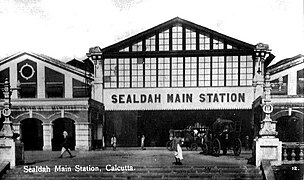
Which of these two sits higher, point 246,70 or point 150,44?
point 150,44

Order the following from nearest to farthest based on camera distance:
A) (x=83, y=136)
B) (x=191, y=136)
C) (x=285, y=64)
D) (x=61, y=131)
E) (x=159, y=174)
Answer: (x=159, y=174) → (x=285, y=64) → (x=83, y=136) → (x=61, y=131) → (x=191, y=136)

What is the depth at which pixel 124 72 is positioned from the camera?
41.6ft

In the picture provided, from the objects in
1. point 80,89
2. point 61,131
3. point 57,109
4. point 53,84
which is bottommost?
point 61,131

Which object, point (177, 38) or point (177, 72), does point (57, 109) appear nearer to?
point (177, 72)

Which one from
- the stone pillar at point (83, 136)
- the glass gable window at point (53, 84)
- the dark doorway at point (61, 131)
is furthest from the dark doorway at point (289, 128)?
the glass gable window at point (53, 84)

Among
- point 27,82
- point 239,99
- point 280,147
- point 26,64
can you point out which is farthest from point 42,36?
point 239,99

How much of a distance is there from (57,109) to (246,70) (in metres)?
5.72

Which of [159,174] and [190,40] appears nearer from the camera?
[159,174]

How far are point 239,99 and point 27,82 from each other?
5.68 metres

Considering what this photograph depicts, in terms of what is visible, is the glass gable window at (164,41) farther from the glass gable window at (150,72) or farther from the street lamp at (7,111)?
the street lamp at (7,111)

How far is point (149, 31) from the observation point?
10.5m

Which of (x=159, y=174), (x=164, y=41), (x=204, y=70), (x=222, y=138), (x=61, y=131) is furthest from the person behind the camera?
(x=61, y=131)

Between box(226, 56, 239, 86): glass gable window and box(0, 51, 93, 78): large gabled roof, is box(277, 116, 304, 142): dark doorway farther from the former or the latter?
box(0, 51, 93, 78): large gabled roof

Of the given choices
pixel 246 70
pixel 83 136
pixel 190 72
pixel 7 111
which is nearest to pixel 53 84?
pixel 83 136
